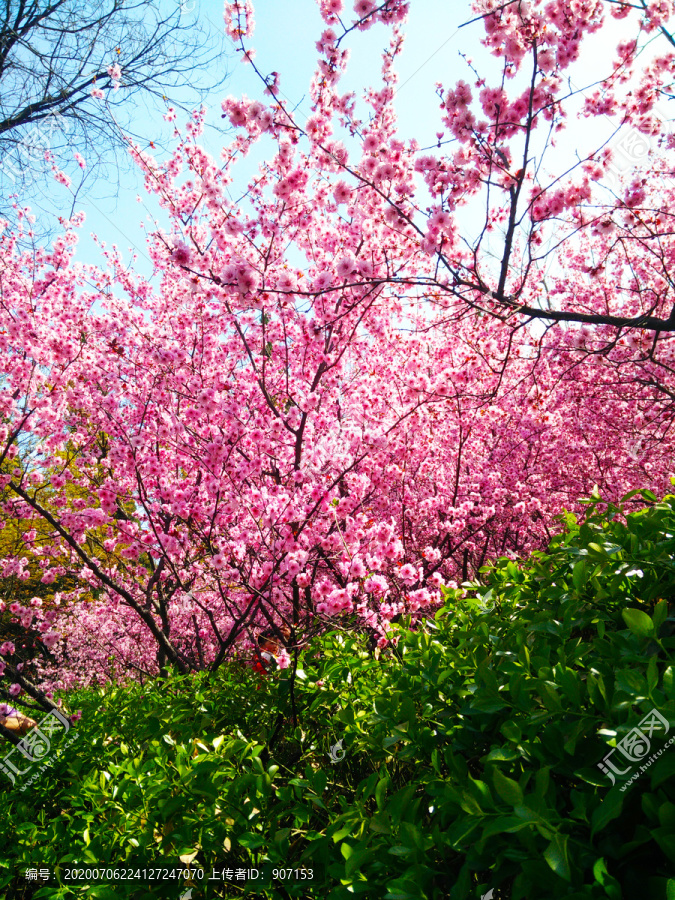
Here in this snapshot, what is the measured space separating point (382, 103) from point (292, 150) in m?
1.08

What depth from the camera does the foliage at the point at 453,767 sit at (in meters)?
0.93

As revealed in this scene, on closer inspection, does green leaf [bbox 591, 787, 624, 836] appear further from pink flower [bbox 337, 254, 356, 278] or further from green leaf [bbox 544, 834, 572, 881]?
pink flower [bbox 337, 254, 356, 278]

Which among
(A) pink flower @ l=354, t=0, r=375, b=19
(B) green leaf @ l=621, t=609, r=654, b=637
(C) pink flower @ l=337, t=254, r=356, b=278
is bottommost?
(B) green leaf @ l=621, t=609, r=654, b=637

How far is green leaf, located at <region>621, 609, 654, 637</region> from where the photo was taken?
1158mm

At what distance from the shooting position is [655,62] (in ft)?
12.2

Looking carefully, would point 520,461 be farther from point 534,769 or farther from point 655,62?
point 534,769

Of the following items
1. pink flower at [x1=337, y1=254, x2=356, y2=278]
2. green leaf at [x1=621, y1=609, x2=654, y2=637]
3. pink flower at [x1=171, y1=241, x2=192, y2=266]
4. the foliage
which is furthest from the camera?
pink flower at [x1=337, y1=254, x2=356, y2=278]

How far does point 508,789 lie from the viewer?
942 millimetres

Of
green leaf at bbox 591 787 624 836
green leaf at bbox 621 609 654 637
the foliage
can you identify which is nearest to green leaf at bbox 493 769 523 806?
the foliage

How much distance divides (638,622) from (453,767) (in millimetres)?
575

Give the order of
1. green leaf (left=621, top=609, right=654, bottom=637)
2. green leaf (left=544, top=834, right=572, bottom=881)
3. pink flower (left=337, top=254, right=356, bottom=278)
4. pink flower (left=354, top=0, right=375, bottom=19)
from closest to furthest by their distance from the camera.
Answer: green leaf (left=544, top=834, right=572, bottom=881) → green leaf (left=621, top=609, right=654, bottom=637) → pink flower (left=354, top=0, right=375, bottom=19) → pink flower (left=337, top=254, right=356, bottom=278)

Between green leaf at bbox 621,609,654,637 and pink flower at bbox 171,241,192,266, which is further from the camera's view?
pink flower at bbox 171,241,192,266

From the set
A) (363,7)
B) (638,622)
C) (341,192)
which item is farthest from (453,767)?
(363,7)

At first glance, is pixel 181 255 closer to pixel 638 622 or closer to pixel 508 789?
pixel 638 622
